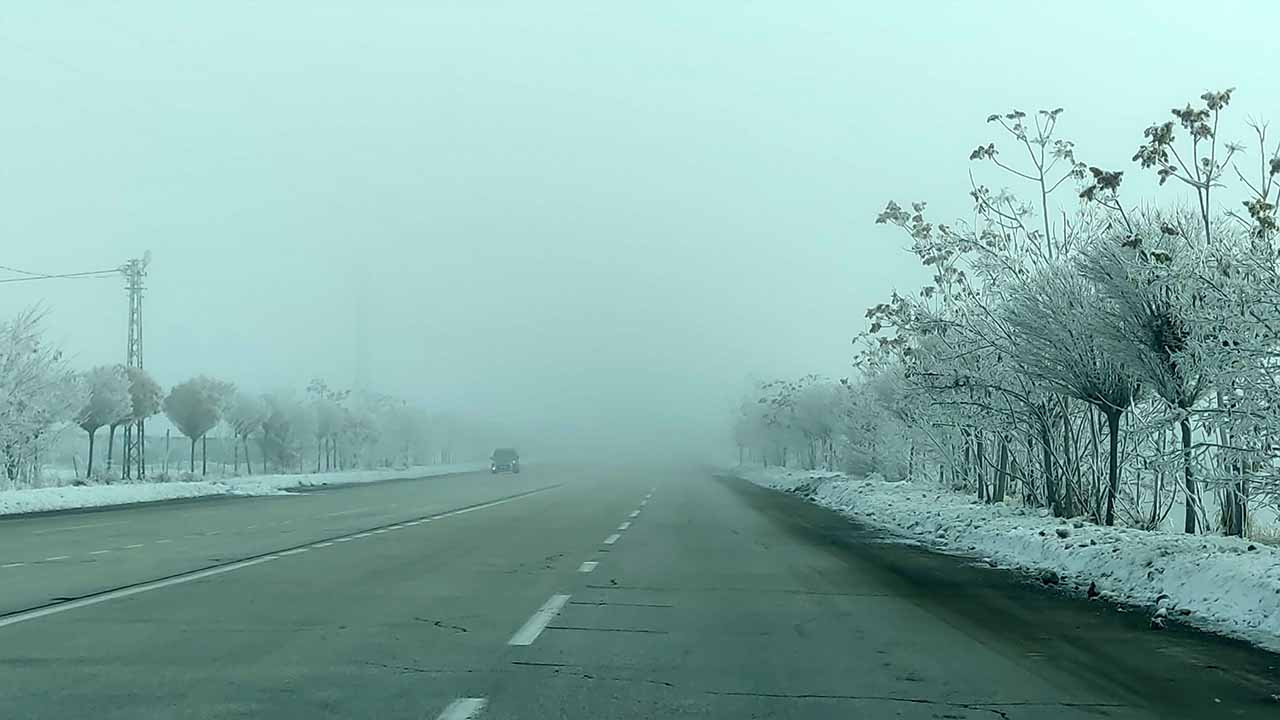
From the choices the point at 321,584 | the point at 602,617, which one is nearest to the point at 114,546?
the point at 321,584

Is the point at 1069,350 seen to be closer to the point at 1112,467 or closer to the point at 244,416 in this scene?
the point at 1112,467

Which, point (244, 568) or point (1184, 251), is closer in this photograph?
point (244, 568)

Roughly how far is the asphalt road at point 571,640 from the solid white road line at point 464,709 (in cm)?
2

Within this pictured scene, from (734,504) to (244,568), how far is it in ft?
80.7

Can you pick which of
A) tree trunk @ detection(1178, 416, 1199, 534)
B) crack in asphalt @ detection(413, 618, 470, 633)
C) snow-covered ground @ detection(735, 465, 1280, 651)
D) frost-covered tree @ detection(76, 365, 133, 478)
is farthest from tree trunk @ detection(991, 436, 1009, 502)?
frost-covered tree @ detection(76, 365, 133, 478)

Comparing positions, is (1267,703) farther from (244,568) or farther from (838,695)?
(244,568)

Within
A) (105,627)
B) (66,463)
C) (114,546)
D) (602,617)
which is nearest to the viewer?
(105,627)

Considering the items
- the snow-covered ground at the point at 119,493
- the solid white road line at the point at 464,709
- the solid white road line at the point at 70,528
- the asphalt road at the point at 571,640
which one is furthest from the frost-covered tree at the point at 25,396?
the solid white road line at the point at 464,709

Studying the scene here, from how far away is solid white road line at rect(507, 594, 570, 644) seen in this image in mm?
8977

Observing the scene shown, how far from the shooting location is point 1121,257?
17500mm

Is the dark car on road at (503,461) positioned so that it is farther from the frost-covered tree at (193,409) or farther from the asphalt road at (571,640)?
the asphalt road at (571,640)

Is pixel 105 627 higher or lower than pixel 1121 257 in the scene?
lower

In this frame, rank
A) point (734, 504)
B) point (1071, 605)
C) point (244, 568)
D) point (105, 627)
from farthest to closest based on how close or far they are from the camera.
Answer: point (734, 504) < point (244, 568) < point (1071, 605) < point (105, 627)

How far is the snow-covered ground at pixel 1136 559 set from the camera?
11.0 m
